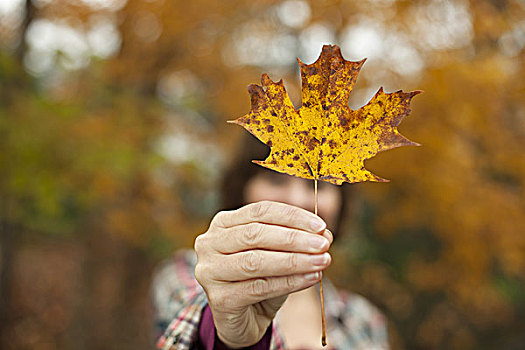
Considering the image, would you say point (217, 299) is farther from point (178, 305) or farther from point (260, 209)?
point (178, 305)

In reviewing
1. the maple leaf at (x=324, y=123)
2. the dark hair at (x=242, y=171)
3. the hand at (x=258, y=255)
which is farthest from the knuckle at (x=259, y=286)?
the dark hair at (x=242, y=171)

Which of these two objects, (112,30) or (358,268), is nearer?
(112,30)

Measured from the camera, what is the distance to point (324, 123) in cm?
78

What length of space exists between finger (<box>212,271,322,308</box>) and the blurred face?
44.9 inches

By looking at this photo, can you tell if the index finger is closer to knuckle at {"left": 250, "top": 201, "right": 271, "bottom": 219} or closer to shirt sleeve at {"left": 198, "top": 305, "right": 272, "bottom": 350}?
knuckle at {"left": 250, "top": 201, "right": 271, "bottom": 219}

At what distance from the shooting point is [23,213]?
325cm

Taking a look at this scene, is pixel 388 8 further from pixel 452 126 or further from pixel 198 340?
pixel 198 340

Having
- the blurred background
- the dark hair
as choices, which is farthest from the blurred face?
the blurred background

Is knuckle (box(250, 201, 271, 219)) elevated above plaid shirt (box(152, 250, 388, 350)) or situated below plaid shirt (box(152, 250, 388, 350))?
above

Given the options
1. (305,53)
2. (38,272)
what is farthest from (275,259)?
(38,272)

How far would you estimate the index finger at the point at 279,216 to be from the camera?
29.5 inches

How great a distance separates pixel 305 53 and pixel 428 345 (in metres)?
2.98

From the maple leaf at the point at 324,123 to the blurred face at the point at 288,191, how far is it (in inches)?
46.5

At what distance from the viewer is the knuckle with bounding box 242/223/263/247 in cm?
78
